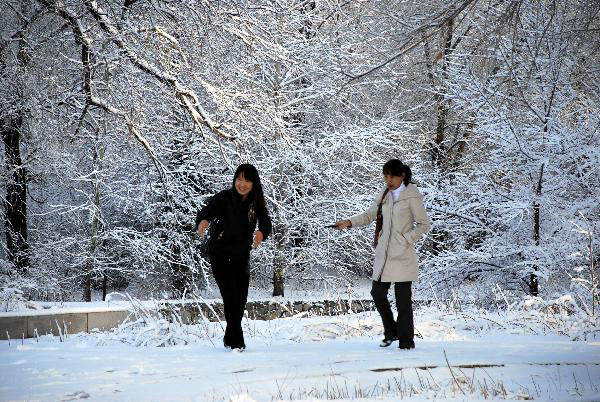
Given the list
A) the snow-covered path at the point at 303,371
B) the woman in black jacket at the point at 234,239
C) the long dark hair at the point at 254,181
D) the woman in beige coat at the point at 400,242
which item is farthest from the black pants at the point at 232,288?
the woman in beige coat at the point at 400,242

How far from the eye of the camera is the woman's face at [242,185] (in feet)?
22.0

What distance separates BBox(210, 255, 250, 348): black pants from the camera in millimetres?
Result: 6645

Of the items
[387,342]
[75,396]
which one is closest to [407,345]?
[387,342]

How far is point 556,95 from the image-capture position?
1248 cm

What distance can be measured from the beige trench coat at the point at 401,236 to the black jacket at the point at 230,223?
1003 mm

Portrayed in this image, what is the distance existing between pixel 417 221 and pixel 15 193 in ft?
33.0

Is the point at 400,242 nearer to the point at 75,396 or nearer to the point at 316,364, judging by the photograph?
the point at 316,364

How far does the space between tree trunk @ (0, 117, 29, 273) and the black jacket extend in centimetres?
654

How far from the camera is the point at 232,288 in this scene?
665 centimetres

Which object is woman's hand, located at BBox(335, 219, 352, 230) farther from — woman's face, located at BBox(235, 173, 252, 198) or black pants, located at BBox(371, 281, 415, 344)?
woman's face, located at BBox(235, 173, 252, 198)

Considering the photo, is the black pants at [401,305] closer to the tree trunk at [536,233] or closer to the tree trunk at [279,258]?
the tree trunk at [536,233]

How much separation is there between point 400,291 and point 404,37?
111 inches

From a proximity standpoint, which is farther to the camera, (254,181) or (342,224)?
(342,224)

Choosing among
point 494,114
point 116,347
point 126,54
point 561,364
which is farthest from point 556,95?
point 116,347
